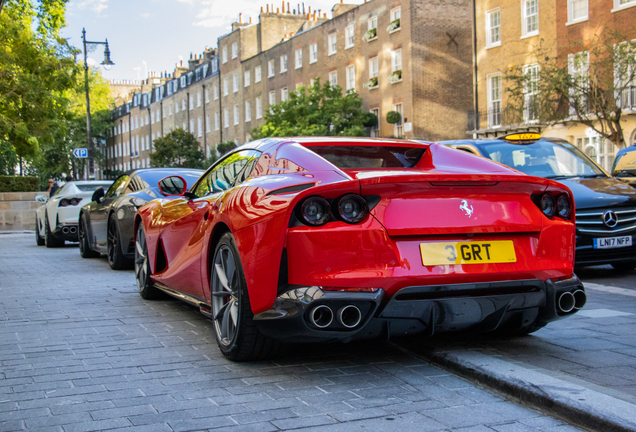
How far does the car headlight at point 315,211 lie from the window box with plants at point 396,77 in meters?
36.8

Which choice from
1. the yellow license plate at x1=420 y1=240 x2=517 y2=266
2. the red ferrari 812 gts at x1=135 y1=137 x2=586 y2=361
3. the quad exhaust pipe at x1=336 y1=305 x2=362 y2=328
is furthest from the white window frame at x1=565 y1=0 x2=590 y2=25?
the quad exhaust pipe at x1=336 y1=305 x2=362 y2=328

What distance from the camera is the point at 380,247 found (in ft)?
12.2

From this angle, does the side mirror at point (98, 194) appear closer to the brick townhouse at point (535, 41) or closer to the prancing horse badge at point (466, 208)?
the prancing horse badge at point (466, 208)

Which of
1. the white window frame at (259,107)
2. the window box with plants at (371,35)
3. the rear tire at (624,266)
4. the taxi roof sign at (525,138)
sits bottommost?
the rear tire at (624,266)

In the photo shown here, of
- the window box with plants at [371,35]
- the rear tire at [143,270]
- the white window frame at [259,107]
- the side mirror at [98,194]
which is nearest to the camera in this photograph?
the rear tire at [143,270]

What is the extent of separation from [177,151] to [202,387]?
61.1 meters

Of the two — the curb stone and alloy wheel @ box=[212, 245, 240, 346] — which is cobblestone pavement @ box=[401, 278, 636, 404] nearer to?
the curb stone

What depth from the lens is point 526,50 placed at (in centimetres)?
3228

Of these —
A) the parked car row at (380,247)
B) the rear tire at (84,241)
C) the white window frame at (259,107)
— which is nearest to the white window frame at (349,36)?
the white window frame at (259,107)

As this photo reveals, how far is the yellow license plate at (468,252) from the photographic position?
379 centimetres

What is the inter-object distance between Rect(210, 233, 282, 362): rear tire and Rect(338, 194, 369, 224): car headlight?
0.78 metres

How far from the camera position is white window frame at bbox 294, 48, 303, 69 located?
50631 mm

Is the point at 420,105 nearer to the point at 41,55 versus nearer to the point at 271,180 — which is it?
the point at 41,55

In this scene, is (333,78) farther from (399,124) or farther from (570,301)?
(570,301)
